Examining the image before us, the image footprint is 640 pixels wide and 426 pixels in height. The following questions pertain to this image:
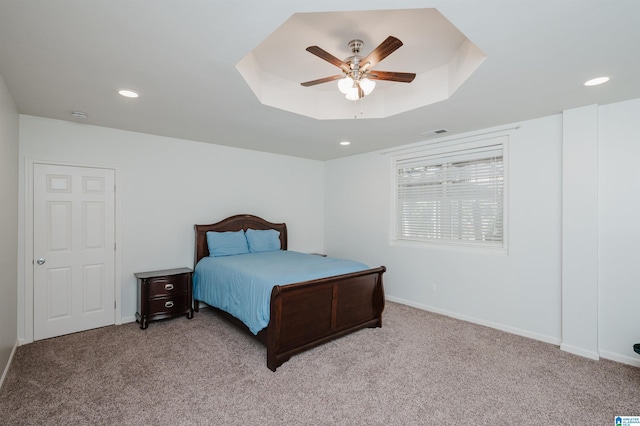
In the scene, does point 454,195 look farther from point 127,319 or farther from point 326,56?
point 127,319

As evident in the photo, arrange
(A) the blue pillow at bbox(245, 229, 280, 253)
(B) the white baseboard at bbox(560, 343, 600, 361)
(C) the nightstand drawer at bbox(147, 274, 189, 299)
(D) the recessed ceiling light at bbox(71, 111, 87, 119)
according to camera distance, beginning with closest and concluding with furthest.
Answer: (B) the white baseboard at bbox(560, 343, 600, 361), (D) the recessed ceiling light at bbox(71, 111, 87, 119), (C) the nightstand drawer at bbox(147, 274, 189, 299), (A) the blue pillow at bbox(245, 229, 280, 253)

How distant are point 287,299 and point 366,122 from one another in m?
2.15

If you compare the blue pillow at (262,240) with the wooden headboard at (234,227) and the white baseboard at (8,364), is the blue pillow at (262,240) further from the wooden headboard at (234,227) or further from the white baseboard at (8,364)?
the white baseboard at (8,364)

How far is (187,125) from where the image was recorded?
365 cm

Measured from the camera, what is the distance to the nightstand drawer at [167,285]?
3730mm

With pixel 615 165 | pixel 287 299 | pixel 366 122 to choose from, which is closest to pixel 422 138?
pixel 366 122

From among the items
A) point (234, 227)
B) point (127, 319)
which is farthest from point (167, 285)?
point (234, 227)

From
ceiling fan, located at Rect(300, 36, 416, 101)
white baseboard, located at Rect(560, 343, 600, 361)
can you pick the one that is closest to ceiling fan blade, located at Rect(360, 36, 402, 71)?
ceiling fan, located at Rect(300, 36, 416, 101)

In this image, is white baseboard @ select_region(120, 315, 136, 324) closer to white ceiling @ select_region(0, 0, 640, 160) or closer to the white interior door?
the white interior door

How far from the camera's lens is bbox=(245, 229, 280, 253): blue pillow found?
473 centimetres

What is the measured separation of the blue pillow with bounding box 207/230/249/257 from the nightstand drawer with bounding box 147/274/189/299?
0.54m

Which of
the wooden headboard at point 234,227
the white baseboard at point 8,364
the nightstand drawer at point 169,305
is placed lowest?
the white baseboard at point 8,364

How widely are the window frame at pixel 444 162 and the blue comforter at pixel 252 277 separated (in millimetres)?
1315

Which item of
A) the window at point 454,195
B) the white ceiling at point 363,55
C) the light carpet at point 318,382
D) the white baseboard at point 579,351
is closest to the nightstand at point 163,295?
the light carpet at point 318,382
